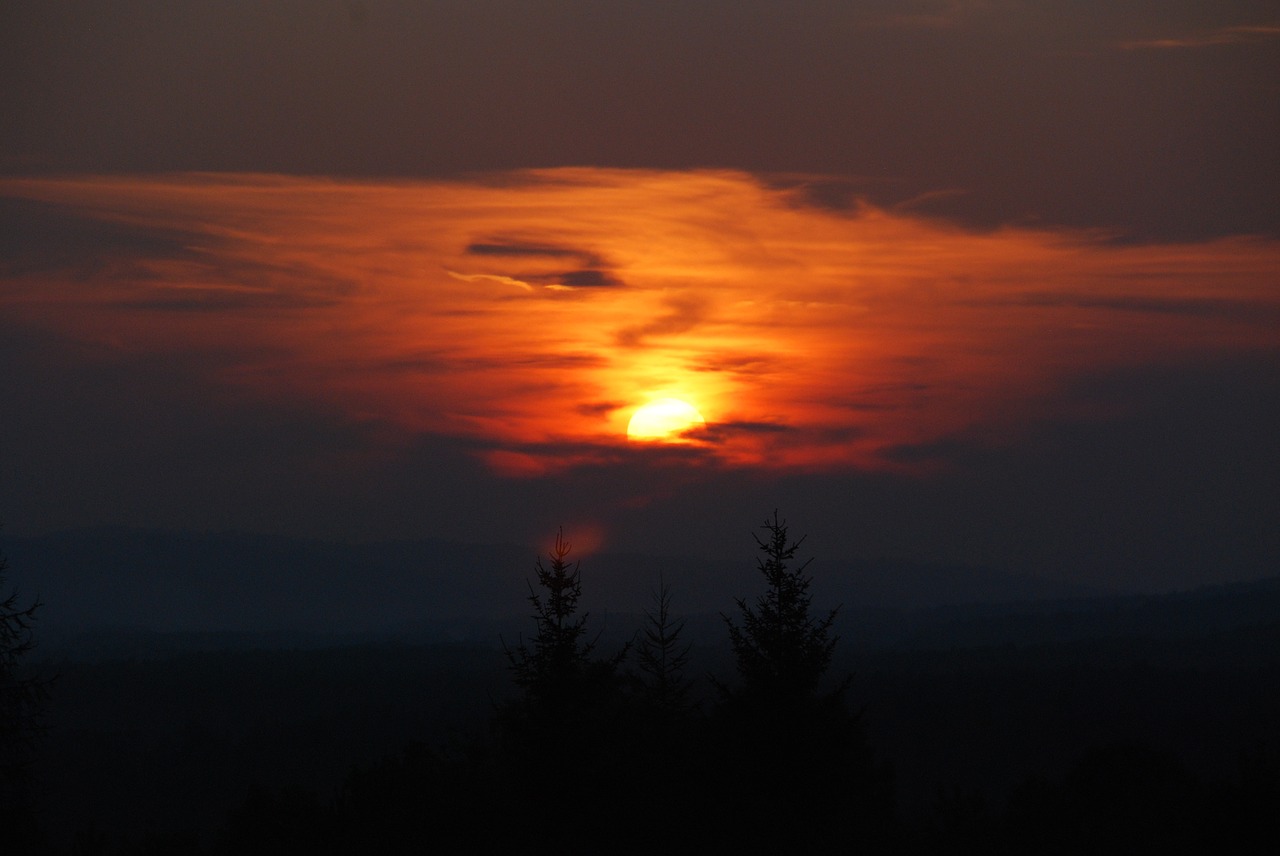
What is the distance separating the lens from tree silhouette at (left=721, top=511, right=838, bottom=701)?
28109 mm

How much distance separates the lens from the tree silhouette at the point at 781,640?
2811cm

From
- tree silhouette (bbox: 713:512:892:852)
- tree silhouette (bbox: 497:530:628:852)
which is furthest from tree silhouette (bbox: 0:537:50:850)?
tree silhouette (bbox: 713:512:892:852)

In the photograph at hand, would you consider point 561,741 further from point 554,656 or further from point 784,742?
point 784,742

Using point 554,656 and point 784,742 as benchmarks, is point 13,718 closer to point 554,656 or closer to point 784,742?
point 554,656

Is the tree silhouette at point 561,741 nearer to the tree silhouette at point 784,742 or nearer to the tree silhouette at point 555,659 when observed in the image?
the tree silhouette at point 555,659

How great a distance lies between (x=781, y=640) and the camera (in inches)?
1118

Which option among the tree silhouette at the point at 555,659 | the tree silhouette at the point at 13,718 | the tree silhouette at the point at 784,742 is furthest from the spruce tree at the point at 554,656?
the tree silhouette at the point at 13,718

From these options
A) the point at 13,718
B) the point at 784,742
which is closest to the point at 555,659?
the point at 784,742

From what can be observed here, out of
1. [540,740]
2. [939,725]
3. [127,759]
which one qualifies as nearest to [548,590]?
[540,740]

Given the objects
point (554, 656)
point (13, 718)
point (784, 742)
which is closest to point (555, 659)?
point (554, 656)

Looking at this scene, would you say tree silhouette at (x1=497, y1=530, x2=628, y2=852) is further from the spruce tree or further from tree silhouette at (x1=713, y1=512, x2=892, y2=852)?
tree silhouette at (x1=713, y1=512, x2=892, y2=852)

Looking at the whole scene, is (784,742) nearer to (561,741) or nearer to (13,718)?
(561,741)

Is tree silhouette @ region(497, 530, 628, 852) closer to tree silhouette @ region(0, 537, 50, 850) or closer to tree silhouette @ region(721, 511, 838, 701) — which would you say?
tree silhouette @ region(721, 511, 838, 701)

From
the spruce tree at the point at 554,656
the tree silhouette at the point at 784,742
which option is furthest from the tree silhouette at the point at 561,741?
the tree silhouette at the point at 784,742
